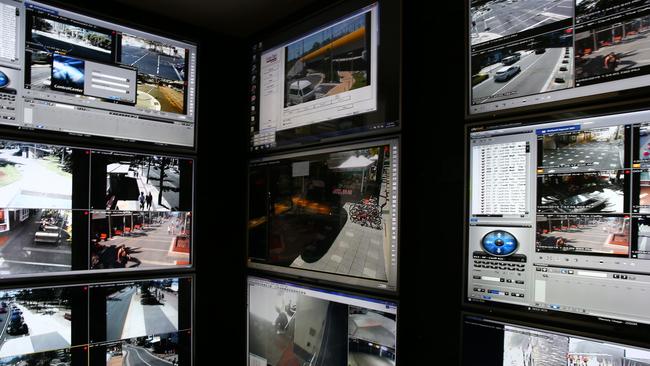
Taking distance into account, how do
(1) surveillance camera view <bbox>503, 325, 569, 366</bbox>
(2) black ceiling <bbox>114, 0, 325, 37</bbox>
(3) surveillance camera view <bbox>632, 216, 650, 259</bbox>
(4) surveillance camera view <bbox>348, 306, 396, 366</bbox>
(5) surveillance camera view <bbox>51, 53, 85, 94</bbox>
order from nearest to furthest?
(3) surveillance camera view <bbox>632, 216, 650, 259</bbox>
(1) surveillance camera view <bbox>503, 325, 569, 366</bbox>
(4) surveillance camera view <bbox>348, 306, 396, 366</bbox>
(5) surveillance camera view <bbox>51, 53, 85, 94</bbox>
(2) black ceiling <bbox>114, 0, 325, 37</bbox>

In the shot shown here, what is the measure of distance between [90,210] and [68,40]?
2.41 feet

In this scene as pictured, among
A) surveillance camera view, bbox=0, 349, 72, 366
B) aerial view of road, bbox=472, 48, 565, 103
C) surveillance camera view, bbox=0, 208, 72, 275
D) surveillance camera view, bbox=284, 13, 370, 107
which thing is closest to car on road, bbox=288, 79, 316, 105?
surveillance camera view, bbox=284, 13, 370, 107

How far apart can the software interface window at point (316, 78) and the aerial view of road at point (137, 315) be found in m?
0.88

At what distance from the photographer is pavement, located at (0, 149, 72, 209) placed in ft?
5.33

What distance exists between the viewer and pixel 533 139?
1235 mm

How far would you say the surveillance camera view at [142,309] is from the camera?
185cm

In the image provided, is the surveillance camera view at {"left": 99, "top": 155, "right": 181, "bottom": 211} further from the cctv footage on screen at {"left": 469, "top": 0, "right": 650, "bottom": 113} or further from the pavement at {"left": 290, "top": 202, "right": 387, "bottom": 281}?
the cctv footage on screen at {"left": 469, "top": 0, "right": 650, "bottom": 113}

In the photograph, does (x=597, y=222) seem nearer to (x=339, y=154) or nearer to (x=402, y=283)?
(x=402, y=283)

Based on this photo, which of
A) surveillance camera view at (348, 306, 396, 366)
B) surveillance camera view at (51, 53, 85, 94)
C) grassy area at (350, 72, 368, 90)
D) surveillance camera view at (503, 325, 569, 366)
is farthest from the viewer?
surveillance camera view at (51, 53, 85, 94)

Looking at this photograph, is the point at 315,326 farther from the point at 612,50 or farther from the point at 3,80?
the point at 3,80

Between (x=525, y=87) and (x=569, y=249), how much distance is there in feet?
1.62

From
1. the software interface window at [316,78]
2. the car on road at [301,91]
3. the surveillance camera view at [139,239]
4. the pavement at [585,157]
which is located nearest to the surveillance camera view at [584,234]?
the pavement at [585,157]

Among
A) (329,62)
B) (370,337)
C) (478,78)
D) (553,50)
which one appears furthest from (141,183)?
(553,50)

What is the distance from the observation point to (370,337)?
1.54 meters
